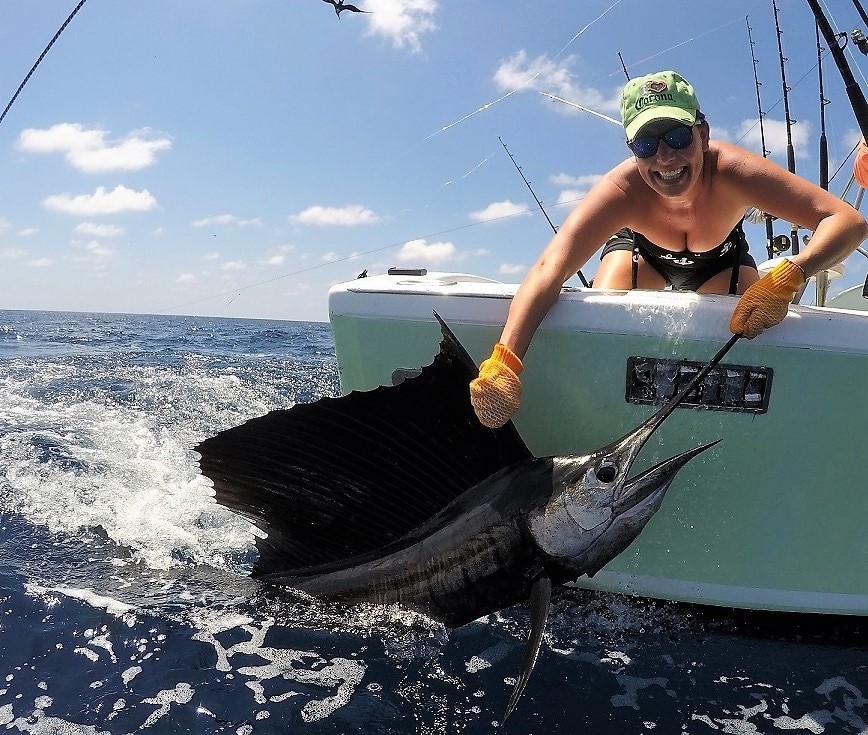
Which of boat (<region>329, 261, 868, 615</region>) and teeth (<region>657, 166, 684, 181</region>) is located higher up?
teeth (<region>657, 166, 684, 181</region>)

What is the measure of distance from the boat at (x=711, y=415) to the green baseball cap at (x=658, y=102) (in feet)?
1.62

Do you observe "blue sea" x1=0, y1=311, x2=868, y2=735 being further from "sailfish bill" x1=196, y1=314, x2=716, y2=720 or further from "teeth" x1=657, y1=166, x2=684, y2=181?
"teeth" x1=657, y1=166, x2=684, y2=181

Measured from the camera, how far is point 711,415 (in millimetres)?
1903

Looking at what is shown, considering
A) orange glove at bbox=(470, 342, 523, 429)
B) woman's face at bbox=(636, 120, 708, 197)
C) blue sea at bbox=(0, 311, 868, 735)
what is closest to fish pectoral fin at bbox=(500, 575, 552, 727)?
blue sea at bbox=(0, 311, 868, 735)

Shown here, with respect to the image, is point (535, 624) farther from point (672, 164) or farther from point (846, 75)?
point (846, 75)

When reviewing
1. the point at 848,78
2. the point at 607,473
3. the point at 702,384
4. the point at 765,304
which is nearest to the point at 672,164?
the point at 765,304

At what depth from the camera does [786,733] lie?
1.69m

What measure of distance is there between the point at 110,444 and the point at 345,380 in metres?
2.90

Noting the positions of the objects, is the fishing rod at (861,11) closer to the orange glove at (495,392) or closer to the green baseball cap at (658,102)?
the green baseball cap at (658,102)

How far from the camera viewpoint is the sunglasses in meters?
1.97

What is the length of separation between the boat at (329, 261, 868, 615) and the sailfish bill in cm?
18

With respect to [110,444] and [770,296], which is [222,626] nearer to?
[770,296]

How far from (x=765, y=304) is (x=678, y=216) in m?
0.70

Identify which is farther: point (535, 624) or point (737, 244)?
point (737, 244)
